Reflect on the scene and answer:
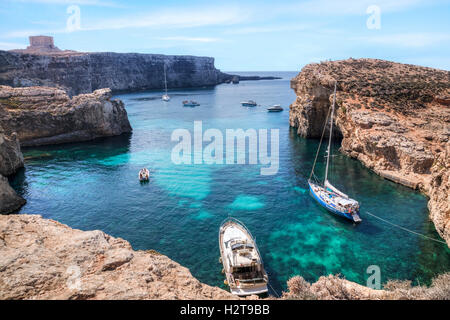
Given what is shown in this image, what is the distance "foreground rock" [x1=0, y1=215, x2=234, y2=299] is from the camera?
9.24 m

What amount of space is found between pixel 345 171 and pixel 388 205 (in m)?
10.8

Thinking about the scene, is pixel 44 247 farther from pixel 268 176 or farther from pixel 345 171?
pixel 345 171

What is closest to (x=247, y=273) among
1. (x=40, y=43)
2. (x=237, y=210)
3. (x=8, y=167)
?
(x=237, y=210)

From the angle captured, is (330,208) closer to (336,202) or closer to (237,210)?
(336,202)

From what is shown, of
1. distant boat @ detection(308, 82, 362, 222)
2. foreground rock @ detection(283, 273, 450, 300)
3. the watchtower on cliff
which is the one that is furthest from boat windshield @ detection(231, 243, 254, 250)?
the watchtower on cliff

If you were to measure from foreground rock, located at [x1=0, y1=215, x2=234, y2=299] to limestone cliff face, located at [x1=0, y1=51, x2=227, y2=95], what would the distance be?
384 feet

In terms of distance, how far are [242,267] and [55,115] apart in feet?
190

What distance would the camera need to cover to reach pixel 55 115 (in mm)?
61562

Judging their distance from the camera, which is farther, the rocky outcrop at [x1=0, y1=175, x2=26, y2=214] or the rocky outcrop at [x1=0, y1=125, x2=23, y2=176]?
the rocky outcrop at [x1=0, y1=125, x2=23, y2=176]

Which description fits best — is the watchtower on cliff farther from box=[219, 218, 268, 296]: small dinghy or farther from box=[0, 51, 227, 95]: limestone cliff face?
box=[219, 218, 268, 296]: small dinghy

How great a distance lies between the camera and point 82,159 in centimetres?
5184

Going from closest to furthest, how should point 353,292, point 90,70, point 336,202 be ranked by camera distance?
point 353,292
point 336,202
point 90,70
